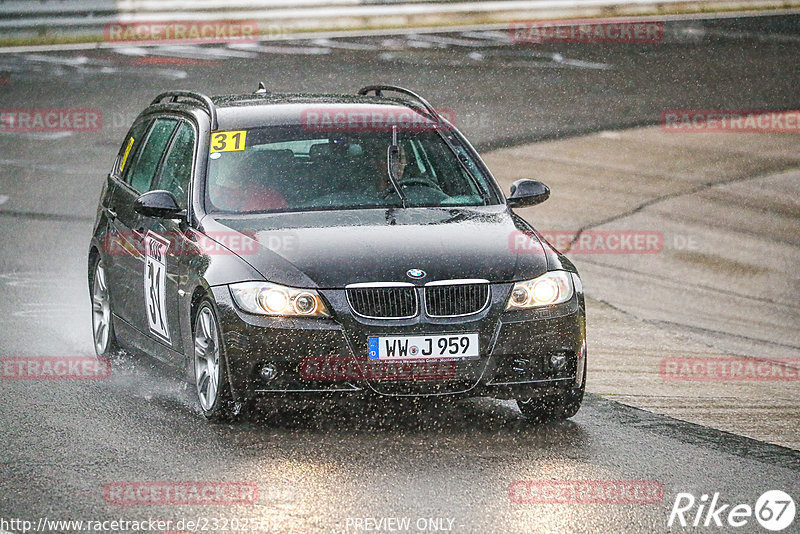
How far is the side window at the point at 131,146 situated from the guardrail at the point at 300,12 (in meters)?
20.2

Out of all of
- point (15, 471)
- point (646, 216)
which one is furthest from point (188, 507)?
point (646, 216)

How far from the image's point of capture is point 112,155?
2028 cm

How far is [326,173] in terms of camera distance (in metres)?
9.05

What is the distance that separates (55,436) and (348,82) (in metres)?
17.6

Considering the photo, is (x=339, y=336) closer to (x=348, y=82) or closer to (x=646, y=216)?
(x=646, y=216)
